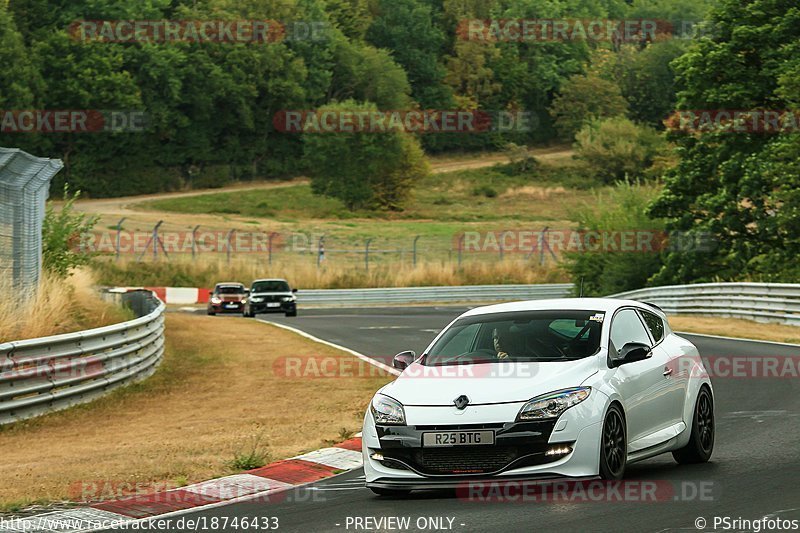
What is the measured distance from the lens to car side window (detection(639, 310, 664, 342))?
37.8 ft

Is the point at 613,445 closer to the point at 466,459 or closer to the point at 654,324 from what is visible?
the point at 466,459

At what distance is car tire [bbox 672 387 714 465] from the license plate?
2546 mm

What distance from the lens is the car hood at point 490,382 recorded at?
946 cm

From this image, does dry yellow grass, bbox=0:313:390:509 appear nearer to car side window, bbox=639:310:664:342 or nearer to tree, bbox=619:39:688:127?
car side window, bbox=639:310:664:342

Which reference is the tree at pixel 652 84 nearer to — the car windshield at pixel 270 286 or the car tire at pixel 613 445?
the car windshield at pixel 270 286

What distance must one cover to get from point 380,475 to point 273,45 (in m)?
110

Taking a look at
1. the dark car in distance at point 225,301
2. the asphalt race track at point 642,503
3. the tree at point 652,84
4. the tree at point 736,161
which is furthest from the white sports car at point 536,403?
the tree at point 652,84

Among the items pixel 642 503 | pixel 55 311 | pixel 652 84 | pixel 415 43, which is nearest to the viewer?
pixel 642 503

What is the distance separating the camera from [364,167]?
358 feet

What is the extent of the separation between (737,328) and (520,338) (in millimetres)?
22207

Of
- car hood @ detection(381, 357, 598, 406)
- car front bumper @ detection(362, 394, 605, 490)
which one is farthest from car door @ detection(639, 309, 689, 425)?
car front bumper @ detection(362, 394, 605, 490)

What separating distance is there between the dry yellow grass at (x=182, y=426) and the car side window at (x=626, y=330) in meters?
3.54

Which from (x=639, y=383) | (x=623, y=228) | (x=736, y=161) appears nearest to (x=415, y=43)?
(x=623, y=228)

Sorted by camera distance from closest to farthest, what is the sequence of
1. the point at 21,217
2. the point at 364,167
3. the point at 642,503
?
the point at 642,503 < the point at 21,217 < the point at 364,167
